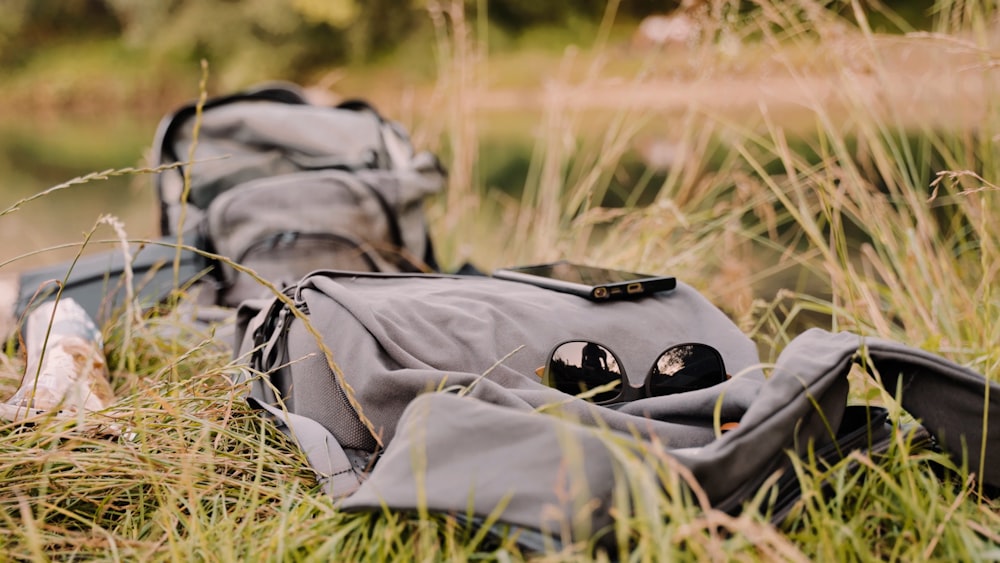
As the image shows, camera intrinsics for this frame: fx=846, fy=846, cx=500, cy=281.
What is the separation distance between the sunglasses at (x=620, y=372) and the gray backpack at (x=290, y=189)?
1068 mm

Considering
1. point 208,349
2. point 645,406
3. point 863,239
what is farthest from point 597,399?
point 863,239

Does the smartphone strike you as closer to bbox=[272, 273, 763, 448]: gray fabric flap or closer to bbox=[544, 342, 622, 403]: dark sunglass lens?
bbox=[272, 273, 763, 448]: gray fabric flap

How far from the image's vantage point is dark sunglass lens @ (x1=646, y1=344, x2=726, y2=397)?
3.47 feet

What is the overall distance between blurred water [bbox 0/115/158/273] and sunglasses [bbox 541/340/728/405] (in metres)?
0.60

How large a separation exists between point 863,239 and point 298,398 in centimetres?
351

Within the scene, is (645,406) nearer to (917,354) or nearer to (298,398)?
(917,354)

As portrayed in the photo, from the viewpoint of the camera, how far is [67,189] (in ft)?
18.1

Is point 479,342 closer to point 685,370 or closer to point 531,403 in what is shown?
point 531,403

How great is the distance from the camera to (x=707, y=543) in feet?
2.15

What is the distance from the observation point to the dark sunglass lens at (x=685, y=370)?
1.06m

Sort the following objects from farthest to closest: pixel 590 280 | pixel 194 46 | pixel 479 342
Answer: pixel 194 46 < pixel 590 280 < pixel 479 342

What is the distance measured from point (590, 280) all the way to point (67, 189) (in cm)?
522

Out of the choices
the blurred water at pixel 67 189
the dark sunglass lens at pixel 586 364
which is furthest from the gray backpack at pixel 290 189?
the dark sunglass lens at pixel 586 364

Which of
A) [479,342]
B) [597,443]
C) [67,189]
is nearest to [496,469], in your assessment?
[597,443]
